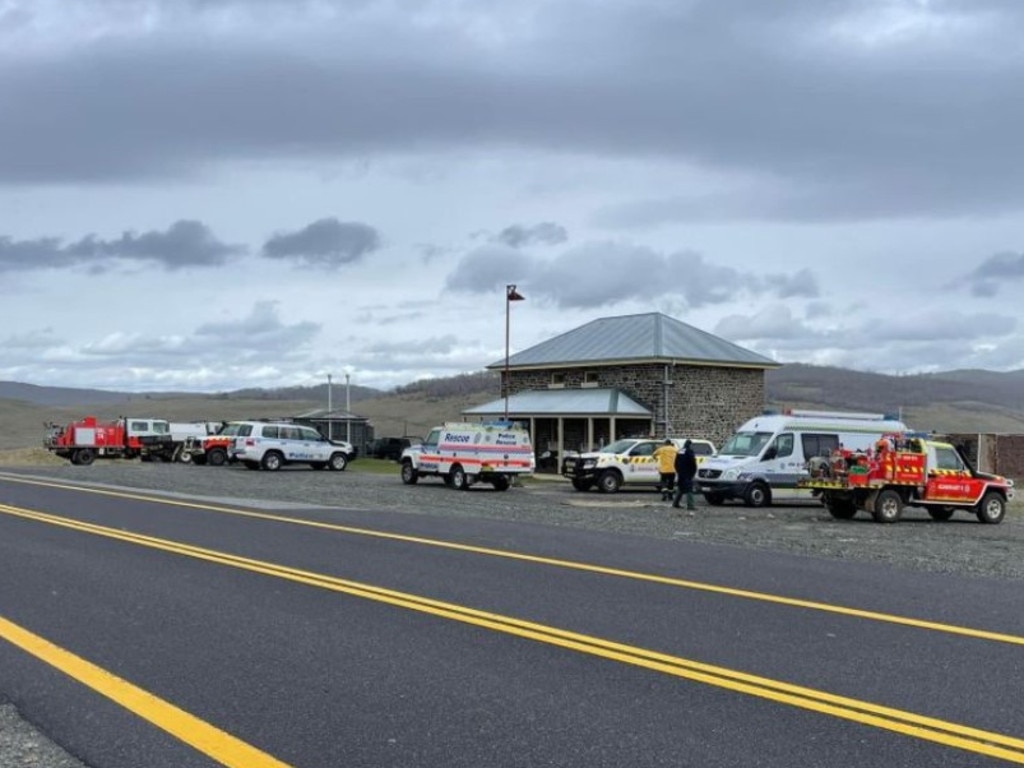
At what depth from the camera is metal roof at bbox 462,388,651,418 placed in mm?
43031

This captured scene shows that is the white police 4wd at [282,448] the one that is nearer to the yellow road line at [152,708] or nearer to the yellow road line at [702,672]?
the yellow road line at [702,672]

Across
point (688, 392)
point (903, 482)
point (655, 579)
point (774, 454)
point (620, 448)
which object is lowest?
point (655, 579)

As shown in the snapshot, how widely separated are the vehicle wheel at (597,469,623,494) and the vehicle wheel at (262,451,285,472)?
15039 mm

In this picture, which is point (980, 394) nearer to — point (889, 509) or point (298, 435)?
point (298, 435)

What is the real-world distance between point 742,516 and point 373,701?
17.7 m

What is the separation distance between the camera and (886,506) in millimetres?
22141

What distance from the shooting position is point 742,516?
23234 millimetres

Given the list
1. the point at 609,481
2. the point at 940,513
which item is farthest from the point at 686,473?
the point at 609,481

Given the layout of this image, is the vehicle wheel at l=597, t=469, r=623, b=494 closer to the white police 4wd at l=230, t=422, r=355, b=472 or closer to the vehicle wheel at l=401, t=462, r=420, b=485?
the vehicle wheel at l=401, t=462, r=420, b=485

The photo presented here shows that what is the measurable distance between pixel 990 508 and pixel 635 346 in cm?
2307

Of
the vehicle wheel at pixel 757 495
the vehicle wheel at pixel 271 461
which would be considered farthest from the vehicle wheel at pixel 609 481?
the vehicle wheel at pixel 271 461

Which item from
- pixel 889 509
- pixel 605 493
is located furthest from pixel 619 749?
pixel 605 493

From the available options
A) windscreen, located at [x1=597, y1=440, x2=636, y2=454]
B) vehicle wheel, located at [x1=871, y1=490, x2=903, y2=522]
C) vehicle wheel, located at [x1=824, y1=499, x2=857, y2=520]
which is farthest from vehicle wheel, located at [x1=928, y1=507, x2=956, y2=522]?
windscreen, located at [x1=597, y1=440, x2=636, y2=454]

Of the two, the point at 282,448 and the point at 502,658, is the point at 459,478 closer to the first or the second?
the point at 282,448
